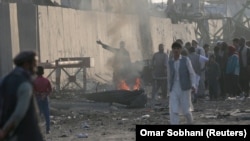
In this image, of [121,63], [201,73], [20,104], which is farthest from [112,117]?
[20,104]

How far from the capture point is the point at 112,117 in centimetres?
1841

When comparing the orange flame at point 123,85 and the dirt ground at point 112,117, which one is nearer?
the dirt ground at point 112,117

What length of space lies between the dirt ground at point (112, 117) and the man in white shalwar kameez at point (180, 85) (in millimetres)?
925

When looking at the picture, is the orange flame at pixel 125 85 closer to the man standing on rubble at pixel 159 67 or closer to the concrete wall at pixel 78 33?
the man standing on rubble at pixel 159 67

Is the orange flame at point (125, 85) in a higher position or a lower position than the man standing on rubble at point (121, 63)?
lower

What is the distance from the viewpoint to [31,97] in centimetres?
821

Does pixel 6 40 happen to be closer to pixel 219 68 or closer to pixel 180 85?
pixel 219 68

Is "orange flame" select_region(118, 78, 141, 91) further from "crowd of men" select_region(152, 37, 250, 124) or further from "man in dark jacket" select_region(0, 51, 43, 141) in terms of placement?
"man in dark jacket" select_region(0, 51, 43, 141)

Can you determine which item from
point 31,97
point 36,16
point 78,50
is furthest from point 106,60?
point 31,97

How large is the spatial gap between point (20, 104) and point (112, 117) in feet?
34.2

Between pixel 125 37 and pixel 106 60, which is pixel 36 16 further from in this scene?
pixel 125 37

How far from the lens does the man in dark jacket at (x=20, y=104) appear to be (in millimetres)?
8023

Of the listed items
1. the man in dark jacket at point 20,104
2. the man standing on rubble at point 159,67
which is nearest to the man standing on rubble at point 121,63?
the man standing on rubble at point 159,67

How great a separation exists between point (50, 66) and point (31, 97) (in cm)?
1672
